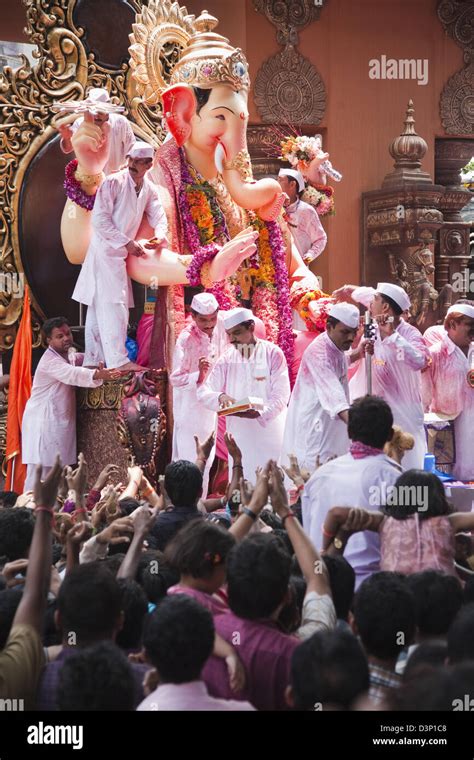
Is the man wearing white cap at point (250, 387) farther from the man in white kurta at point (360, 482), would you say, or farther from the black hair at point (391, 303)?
the man in white kurta at point (360, 482)

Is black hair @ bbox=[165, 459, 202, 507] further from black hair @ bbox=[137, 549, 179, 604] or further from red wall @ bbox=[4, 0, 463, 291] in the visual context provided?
red wall @ bbox=[4, 0, 463, 291]

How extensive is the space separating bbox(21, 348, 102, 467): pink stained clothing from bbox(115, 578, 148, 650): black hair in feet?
15.2

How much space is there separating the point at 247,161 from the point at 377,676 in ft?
20.0

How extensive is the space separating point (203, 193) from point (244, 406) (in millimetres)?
1948

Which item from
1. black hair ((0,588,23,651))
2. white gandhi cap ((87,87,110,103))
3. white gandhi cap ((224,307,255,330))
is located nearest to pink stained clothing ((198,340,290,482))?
white gandhi cap ((224,307,255,330))

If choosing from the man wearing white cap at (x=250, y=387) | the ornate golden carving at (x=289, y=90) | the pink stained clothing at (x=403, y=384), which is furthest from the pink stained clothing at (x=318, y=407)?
the ornate golden carving at (x=289, y=90)

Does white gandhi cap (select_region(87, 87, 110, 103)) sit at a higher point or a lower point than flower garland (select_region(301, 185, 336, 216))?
higher

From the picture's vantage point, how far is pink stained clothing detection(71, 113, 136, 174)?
8164mm

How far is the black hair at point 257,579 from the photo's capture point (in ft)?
10.1

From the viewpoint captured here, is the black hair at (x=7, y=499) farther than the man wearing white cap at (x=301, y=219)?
No

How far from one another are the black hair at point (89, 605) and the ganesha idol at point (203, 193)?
16.6 feet

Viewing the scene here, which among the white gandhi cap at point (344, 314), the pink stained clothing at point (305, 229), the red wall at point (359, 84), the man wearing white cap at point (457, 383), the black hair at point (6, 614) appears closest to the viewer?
the black hair at point (6, 614)
